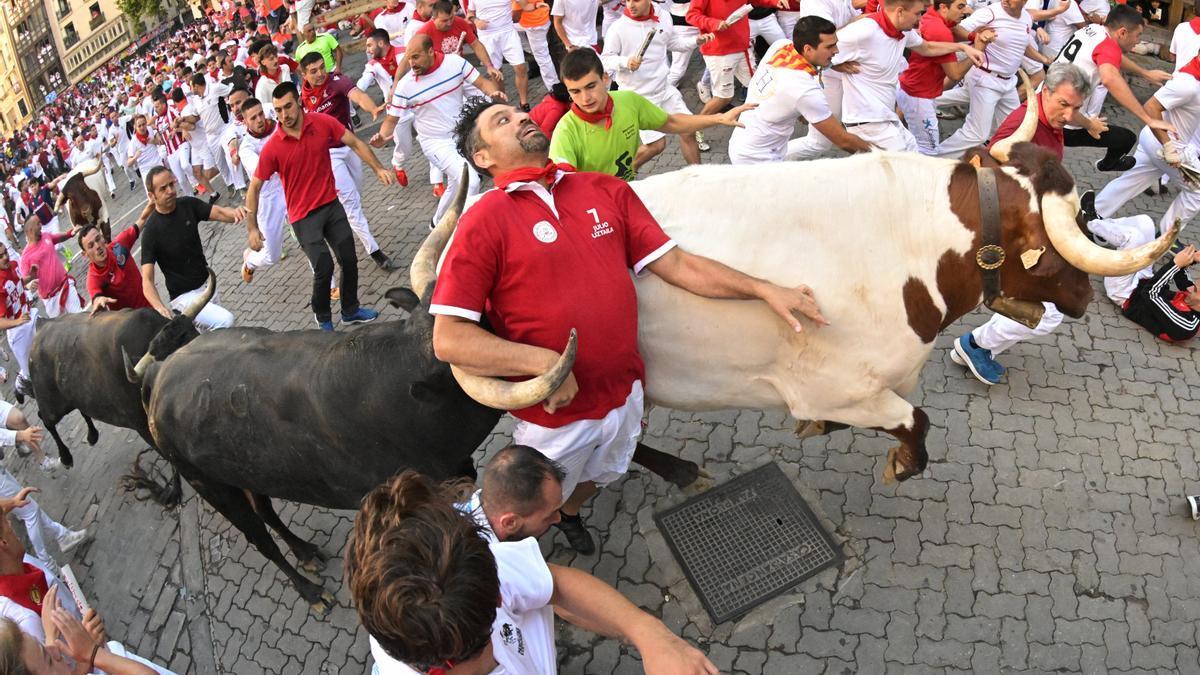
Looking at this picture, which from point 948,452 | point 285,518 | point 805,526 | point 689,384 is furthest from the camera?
point 285,518

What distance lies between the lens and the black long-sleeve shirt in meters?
5.67

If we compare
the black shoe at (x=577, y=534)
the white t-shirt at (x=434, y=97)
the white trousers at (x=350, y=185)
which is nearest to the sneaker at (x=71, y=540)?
the white trousers at (x=350, y=185)

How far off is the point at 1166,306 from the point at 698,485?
3.61 m

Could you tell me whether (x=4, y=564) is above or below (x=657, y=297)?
below

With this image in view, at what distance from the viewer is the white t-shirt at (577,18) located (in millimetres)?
9852

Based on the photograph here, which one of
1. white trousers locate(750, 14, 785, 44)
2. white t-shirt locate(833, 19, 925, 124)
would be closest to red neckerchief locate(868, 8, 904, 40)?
white t-shirt locate(833, 19, 925, 124)

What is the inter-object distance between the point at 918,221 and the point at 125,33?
8366 cm

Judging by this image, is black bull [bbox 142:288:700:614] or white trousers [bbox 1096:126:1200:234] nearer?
black bull [bbox 142:288:700:614]

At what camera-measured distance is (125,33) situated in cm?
7081

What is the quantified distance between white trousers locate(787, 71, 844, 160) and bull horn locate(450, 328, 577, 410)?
15.3 ft

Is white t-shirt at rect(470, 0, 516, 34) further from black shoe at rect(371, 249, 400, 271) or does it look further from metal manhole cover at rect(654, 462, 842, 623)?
metal manhole cover at rect(654, 462, 842, 623)

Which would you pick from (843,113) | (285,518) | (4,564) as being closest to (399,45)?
(843,113)

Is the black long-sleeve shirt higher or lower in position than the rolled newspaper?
lower

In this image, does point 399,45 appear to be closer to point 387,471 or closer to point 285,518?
point 285,518
